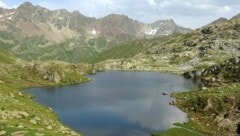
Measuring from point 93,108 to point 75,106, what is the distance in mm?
7238

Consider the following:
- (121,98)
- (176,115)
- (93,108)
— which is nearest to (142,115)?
(176,115)

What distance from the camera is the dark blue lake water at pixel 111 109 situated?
103125 millimetres

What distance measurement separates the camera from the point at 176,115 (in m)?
122

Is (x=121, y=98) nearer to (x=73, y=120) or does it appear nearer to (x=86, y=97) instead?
(x=86, y=97)

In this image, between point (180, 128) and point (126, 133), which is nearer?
point (126, 133)

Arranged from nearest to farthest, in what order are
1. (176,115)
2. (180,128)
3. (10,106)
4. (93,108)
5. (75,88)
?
(10,106) → (180,128) → (176,115) → (93,108) → (75,88)

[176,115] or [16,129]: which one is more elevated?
[16,129]

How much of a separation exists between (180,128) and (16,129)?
200 ft

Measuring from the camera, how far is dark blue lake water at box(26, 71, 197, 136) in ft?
338

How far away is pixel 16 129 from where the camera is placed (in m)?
52.1

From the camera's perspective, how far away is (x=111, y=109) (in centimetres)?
13188

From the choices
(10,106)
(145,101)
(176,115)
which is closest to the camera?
(10,106)

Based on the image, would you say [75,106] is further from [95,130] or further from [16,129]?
[16,129]

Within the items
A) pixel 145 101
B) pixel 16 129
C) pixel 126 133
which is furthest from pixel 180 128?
pixel 16 129
